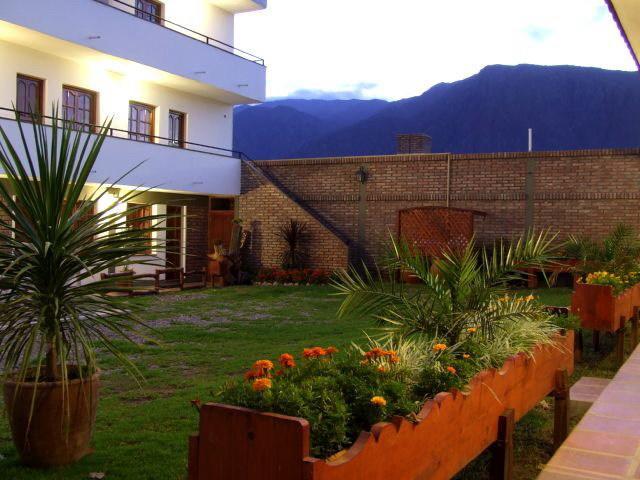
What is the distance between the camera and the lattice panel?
56.0 feet

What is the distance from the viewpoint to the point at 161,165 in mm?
17281

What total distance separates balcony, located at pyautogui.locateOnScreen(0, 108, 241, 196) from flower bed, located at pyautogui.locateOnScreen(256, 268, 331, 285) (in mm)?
2600

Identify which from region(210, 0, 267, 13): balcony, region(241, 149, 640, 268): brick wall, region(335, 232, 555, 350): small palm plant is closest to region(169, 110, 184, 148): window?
region(241, 149, 640, 268): brick wall

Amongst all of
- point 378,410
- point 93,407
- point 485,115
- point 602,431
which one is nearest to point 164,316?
point 93,407

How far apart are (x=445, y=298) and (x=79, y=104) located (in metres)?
14.2

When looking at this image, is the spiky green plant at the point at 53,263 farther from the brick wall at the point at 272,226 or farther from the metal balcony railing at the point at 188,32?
the brick wall at the point at 272,226

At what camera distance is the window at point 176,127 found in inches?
771

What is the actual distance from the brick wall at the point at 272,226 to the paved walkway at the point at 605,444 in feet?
42.1

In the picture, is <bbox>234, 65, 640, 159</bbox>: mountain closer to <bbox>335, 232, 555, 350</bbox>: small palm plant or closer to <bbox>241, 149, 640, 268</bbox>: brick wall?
<bbox>241, 149, 640, 268</bbox>: brick wall

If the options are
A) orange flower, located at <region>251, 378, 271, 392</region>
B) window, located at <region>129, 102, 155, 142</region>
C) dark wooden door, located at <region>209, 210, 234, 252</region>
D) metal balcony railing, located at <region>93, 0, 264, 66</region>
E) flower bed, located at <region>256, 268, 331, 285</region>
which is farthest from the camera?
dark wooden door, located at <region>209, 210, 234, 252</region>

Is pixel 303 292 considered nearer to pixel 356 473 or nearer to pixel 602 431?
pixel 602 431

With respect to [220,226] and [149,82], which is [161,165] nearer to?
[149,82]

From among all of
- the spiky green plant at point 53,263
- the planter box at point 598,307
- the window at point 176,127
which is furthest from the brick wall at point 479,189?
the spiky green plant at point 53,263

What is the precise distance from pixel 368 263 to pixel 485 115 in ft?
308
